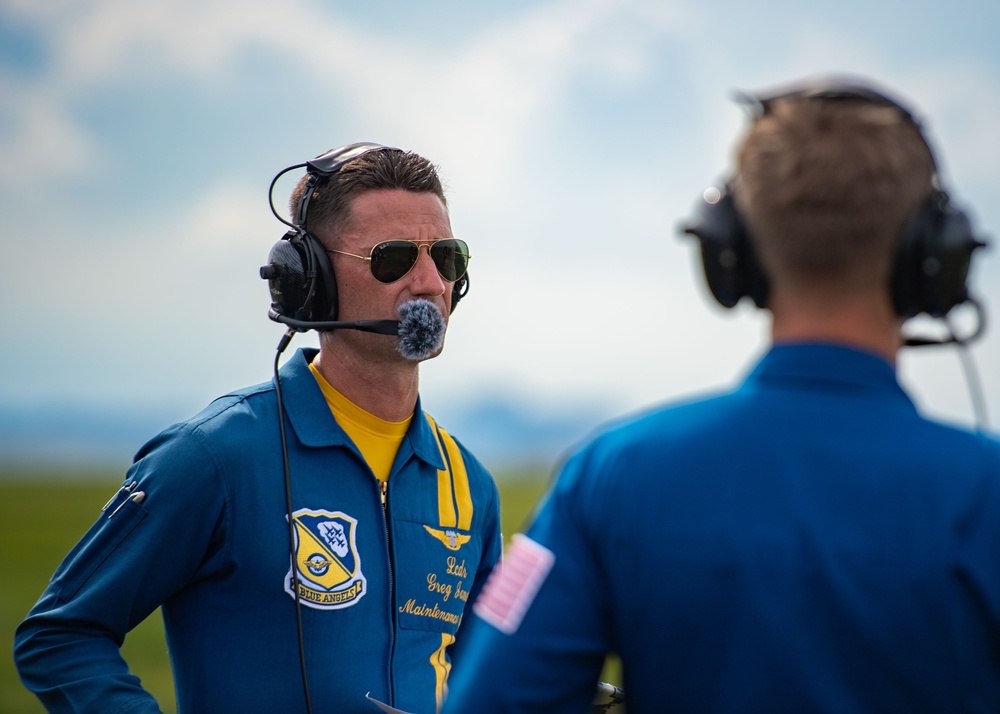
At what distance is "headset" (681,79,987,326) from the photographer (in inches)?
58.7

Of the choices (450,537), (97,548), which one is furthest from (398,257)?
(97,548)

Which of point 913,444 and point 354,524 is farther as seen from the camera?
point 354,524

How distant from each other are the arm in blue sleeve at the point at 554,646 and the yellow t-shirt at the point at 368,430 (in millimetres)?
1457

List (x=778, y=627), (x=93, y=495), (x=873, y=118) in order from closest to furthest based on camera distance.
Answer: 1. (x=778, y=627)
2. (x=873, y=118)
3. (x=93, y=495)

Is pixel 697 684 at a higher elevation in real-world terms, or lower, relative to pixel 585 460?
lower

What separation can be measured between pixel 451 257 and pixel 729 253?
5.24ft

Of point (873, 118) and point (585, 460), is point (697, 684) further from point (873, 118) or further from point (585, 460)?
point (873, 118)

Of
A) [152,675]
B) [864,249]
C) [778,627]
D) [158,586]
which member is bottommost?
[152,675]

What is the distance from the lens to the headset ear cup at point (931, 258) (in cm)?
149

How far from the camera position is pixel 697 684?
1418 mm

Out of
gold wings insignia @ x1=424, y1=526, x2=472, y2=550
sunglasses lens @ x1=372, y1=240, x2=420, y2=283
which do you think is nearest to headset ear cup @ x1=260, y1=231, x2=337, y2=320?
sunglasses lens @ x1=372, y1=240, x2=420, y2=283

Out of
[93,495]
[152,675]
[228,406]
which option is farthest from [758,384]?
[93,495]

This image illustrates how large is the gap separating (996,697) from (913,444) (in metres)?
0.37

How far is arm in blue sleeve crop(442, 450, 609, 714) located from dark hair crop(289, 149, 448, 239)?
5.86ft
